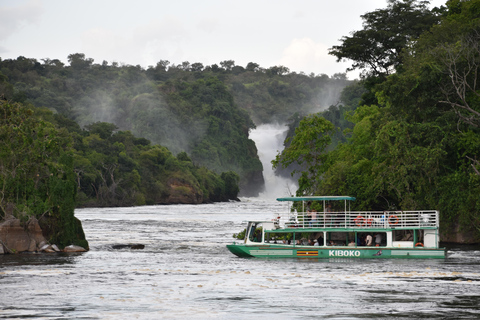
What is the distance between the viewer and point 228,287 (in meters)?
31.9

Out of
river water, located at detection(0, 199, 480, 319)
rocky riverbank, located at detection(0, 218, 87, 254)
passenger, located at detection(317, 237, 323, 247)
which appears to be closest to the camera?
river water, located at detection(0, 199, 480, 319)

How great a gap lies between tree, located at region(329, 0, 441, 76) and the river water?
31.4 m

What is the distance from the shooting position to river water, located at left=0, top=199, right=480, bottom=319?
2552 centimetres

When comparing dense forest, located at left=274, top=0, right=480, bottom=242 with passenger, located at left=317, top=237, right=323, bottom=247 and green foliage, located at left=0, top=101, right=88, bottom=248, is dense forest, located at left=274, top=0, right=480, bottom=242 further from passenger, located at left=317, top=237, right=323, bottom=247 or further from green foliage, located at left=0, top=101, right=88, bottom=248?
green foliage, located at left=0, top=101, right=88, bottom=248

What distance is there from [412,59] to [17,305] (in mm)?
40928

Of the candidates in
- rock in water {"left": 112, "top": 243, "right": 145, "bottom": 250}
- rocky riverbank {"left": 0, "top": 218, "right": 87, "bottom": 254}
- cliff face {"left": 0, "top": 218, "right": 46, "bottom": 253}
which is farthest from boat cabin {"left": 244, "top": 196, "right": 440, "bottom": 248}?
cliff face {"left": 0, "top": 218, "right": 46, "bottom": 253}

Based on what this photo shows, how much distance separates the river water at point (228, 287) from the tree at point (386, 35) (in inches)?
1237

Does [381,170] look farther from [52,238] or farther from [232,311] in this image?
[232,311]

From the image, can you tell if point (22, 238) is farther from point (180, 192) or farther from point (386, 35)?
point (180, 192)

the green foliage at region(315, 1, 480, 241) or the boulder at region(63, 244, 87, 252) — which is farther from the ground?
the green foliage at region(315, 1, 480, 241)

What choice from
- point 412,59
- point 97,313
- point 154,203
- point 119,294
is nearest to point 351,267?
point 119,294

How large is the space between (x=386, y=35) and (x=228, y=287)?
47.9m

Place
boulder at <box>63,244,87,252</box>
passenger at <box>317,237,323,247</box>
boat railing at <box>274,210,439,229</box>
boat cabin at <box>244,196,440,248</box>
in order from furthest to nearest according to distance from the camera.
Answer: boulder at <box>63,244,87,252</box> < passenger at <box>317,237,323,247</box> < boat railing at <box>274,210,439,229</box> < boat cabin at <box>244,196,440,248</box>

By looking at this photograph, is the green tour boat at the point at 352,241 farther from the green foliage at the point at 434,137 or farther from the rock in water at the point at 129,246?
the rock in water at the point at 129,246
